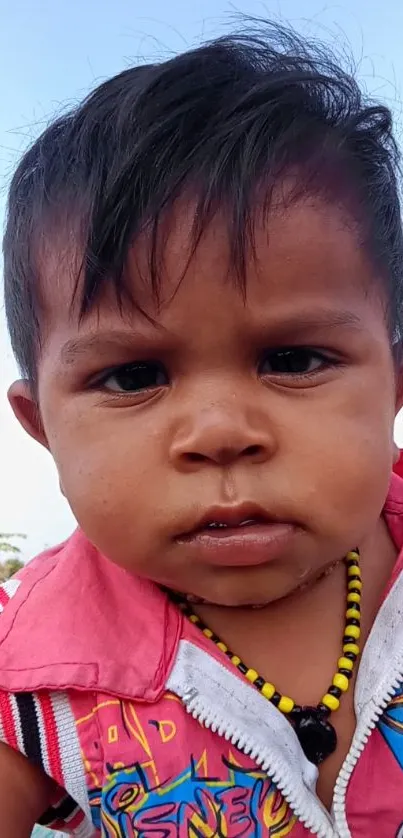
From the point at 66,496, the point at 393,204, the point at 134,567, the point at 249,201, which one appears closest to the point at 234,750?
the point at 134,567

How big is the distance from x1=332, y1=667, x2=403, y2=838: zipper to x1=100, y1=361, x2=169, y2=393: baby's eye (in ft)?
1.69

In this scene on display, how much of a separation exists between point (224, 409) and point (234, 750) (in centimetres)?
45

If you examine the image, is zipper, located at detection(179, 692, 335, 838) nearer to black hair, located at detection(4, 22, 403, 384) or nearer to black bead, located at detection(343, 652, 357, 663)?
black bead, located at detection(343, 652, 357, 663)

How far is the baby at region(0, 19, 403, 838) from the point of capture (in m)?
0.82

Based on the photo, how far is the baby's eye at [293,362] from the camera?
862mm

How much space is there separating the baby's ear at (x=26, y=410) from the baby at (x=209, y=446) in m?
0.08

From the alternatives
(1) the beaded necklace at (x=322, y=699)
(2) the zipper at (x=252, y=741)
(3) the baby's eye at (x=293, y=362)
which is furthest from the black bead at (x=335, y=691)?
(3) the baby's eye at (x=293, y=362)

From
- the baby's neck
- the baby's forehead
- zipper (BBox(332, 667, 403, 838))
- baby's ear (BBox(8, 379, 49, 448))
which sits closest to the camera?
the baby's forehead

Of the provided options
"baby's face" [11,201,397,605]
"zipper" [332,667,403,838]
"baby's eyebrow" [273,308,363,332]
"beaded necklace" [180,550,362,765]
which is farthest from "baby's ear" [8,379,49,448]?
"zipper" [332,667,403,838]

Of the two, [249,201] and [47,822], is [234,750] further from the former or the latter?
[249,201]

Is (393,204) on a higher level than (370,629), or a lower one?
higher

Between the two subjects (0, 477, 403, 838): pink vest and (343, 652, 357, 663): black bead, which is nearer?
(0, 477, 403, 838): pink vest

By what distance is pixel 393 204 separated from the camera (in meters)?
1.04

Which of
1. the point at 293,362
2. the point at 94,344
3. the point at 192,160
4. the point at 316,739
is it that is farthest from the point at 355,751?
the point at 192,160
